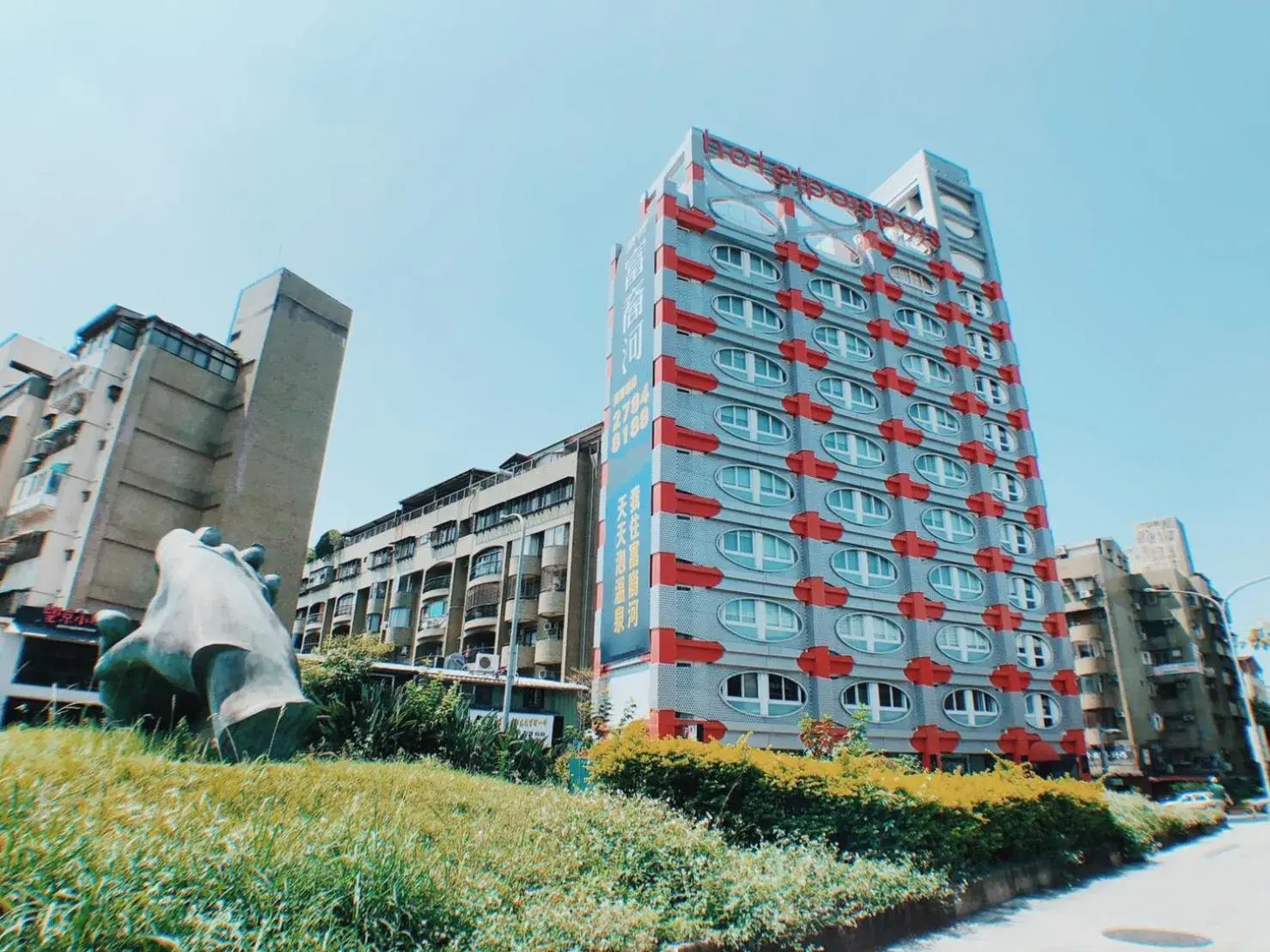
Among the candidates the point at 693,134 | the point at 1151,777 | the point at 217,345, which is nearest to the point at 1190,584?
the point at 1151,777

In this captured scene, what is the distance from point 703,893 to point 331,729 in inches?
412

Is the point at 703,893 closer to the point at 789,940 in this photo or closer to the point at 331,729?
the point at 789,940

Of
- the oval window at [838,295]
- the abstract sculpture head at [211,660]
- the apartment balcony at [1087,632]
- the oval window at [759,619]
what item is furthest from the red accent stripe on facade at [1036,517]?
the abstract sculpture head at [211,660]

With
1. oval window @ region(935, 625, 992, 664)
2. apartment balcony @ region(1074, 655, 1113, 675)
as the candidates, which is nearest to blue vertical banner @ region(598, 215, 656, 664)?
oval window @ region(935, 625, 992, 664)

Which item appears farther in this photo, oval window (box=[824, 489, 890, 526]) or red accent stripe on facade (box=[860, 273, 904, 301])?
red accent stripe on facade (box=[860, 273, 904, 301])

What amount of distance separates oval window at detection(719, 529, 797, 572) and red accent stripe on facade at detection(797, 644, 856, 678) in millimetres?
3159

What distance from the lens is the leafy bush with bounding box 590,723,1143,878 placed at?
1090 cm

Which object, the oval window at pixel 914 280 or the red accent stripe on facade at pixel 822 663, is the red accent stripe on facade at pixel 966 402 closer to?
the oval window at pixel 914 280

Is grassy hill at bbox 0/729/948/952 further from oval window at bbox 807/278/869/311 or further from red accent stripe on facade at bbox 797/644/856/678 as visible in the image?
oval window at bbox 807/278/869/311

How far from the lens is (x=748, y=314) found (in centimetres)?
3122

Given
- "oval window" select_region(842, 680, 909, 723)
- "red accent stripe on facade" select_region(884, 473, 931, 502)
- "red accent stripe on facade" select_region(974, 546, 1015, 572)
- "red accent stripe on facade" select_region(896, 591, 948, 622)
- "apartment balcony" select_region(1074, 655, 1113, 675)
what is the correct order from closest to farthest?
"oval window" select_region(842, 680, 909, 723) → "red accent stripe on facade" select_region(896, 591, 948, 622) → "red accent stripe on facade" select_region(884, 473, 931, 502) → "red accent stripe on facade" select_region(974, 546, 1015, 572) → "apartment balcony" select_region(1074, 655, 1113, 675)

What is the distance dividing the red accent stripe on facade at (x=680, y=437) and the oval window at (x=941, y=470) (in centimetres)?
1154

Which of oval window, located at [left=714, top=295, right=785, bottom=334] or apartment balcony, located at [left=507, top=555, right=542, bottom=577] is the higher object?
oval window, located at [left=714, top=295, right=785, bottom=334]

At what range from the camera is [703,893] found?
24.5 ft
